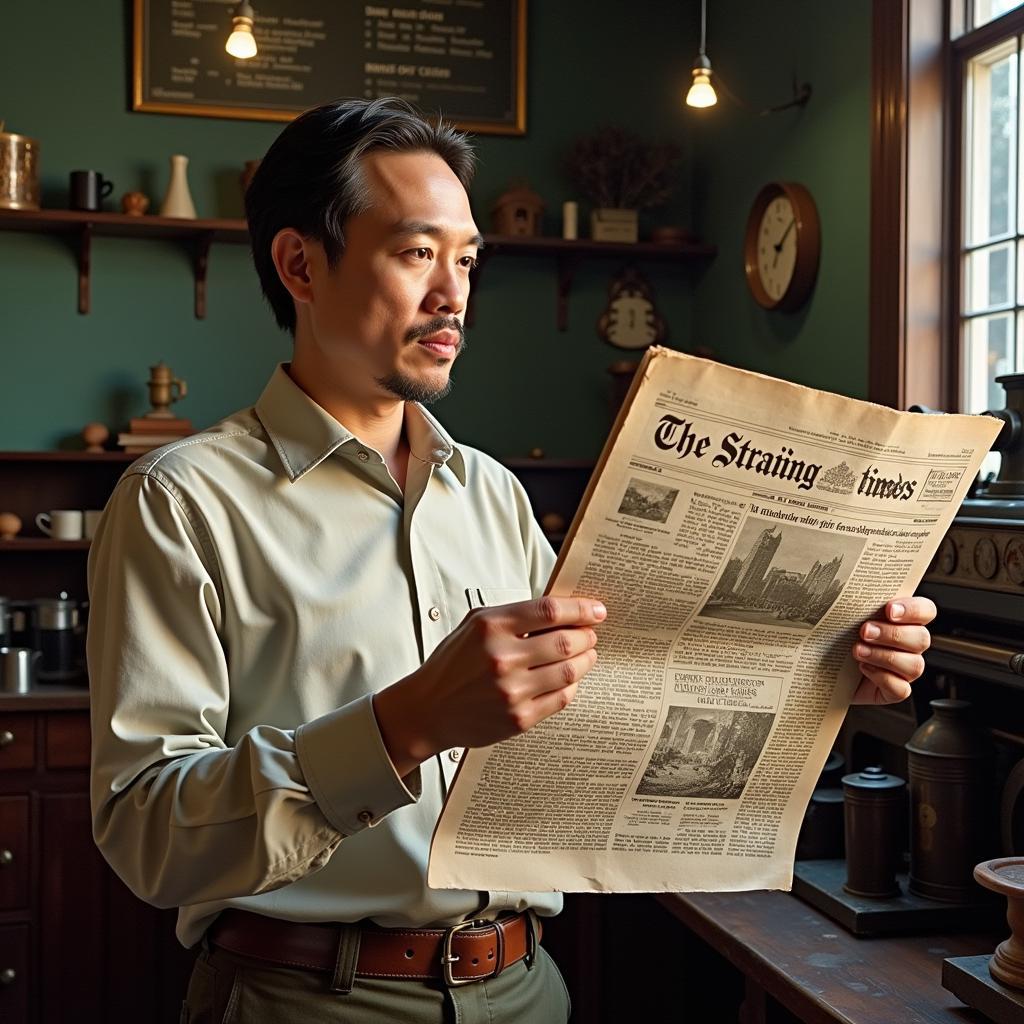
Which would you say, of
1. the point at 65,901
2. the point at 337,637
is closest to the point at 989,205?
the point at 337,637

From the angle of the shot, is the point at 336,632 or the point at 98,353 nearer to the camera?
the point at 336,632

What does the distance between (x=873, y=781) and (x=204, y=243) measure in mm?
2498

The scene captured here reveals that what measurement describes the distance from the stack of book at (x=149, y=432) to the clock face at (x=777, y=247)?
5.54 feet

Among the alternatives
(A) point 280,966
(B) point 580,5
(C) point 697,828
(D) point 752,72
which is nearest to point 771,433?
(C) point 697,828

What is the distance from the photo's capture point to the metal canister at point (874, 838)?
198 centimetres

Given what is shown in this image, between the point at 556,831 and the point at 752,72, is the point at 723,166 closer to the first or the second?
the point at 752,72

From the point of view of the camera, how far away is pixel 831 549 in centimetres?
109

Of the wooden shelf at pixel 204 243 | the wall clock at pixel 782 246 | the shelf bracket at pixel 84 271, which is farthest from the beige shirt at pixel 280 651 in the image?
the shelf bracket at pixel 84 271

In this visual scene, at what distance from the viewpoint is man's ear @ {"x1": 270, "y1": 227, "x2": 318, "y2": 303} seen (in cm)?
145

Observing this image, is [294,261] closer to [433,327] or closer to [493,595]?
[433,327]

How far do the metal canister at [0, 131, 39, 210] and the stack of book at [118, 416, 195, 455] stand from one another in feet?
2.17

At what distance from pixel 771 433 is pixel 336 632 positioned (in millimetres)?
504

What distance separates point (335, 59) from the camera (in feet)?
12.3

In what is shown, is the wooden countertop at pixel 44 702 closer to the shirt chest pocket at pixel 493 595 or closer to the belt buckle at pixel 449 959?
the shirt chest pocket at pixel 493 595
